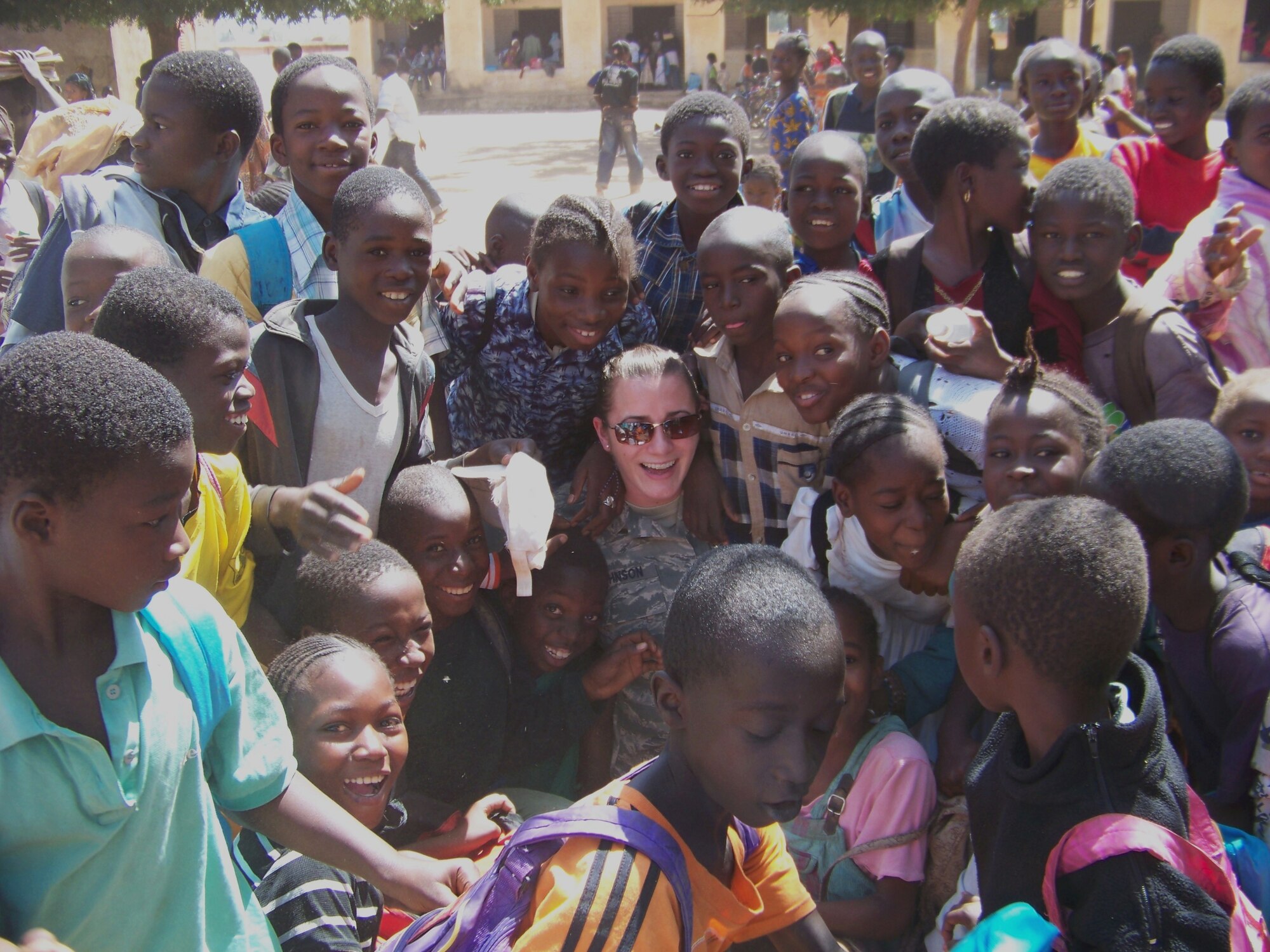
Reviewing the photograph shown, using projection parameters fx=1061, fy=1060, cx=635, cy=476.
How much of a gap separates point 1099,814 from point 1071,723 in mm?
171

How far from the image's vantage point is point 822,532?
270 cm

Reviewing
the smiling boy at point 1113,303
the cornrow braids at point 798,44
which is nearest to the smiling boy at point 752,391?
the smiling boy at point 1113,303

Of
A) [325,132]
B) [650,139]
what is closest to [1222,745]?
[325,132]

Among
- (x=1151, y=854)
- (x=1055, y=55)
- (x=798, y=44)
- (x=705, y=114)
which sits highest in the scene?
(x=798, y=44)

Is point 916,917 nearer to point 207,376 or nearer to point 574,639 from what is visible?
point 574,639

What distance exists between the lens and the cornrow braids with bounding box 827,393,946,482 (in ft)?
8.24

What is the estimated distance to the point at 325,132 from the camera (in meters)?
3.25

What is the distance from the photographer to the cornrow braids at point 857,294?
9.11 ft

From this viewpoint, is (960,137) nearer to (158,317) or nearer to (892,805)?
(892,805)

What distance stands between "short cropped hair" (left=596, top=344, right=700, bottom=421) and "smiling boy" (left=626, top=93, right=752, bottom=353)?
0.45 meters

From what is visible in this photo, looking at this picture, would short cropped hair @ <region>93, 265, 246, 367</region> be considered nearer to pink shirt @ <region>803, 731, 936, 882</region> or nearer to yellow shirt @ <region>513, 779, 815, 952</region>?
yellow shirt @ <region>513, 779, 815, 952</region>

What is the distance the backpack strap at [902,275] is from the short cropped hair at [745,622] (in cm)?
161

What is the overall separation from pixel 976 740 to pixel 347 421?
1.71 m

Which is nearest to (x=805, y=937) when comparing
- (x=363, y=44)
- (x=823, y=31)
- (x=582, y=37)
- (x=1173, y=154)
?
(x=1173, y=154)
